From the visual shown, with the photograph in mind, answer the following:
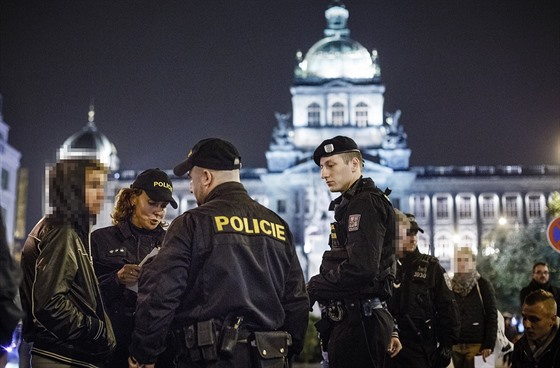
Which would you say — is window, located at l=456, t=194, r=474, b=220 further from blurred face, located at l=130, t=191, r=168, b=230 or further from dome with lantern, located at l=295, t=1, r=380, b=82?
blurred face, located at l=130, t=191, r=168, b=230

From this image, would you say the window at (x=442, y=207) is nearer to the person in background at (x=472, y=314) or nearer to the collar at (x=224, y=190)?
the person in background at (x=472, y=314)

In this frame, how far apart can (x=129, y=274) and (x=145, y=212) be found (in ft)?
2.97

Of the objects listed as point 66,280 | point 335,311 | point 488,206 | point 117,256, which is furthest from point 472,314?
point 488,206

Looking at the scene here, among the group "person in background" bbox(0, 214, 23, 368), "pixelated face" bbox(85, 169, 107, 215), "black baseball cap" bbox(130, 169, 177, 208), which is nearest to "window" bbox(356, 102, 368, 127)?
"black baseball cap" bbox(130, 169, 177, 208)

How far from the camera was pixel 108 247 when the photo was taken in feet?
22.1

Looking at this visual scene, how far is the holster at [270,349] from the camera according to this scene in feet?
16.3

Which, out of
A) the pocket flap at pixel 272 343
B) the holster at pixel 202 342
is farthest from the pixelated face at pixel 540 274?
the holster at pixel 202 342

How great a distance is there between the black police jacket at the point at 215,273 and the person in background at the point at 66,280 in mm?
473

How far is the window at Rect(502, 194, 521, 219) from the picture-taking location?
71.1 metres

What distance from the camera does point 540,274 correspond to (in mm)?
11414

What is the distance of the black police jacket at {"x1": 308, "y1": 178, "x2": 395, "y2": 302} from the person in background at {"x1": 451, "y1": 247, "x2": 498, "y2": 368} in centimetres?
380

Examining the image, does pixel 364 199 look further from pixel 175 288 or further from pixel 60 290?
pixel 60 290

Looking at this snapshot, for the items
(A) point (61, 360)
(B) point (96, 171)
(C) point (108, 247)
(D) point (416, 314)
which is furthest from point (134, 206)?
(D) point (416, 314)

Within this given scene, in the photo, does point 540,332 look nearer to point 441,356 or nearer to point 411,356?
point 411,356
